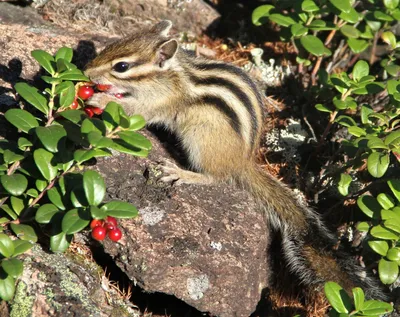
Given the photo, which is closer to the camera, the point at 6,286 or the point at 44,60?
the point at 6,286

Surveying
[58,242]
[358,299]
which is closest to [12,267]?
[58,242]

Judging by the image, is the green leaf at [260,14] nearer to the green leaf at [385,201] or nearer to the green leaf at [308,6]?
the green leaf at [308,6]

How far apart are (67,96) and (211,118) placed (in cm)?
120

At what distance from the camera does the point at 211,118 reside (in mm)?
4633

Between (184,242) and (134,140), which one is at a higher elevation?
(134,140)

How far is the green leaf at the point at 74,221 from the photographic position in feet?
11.0

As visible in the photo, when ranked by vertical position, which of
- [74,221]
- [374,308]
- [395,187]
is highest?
[74,221]

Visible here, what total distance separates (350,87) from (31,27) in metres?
2.59

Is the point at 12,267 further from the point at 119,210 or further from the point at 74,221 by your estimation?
the point at 119,210

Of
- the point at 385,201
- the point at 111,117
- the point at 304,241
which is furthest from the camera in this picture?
the point at 304,241

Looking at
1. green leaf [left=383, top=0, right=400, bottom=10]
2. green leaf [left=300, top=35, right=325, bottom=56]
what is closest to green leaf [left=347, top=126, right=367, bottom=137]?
green leaf [left=300, top=35, right=325, bottom=56]

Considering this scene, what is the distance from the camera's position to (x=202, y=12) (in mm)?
6137

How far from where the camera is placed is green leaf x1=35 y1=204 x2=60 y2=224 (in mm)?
3531

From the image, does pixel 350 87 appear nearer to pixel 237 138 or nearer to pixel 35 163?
pixel 237 138
